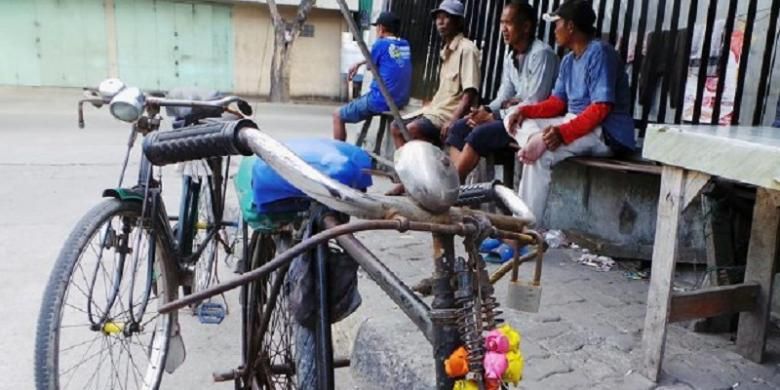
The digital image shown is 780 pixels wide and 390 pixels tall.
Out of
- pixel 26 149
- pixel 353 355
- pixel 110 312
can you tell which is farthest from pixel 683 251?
pixel 26 149

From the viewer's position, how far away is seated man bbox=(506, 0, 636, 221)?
360 cm

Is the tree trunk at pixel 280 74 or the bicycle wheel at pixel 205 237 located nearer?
the bicycle wheel at pixel 205 237

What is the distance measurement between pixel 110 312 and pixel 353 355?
966 mm

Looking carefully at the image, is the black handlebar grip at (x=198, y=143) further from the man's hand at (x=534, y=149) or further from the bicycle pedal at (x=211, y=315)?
the man's hand at (x=534, y=149)

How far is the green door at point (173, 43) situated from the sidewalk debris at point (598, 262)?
16642mm

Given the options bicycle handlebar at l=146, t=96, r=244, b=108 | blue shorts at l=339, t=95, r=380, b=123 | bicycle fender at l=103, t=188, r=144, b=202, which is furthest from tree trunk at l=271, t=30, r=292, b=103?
bicycle fender at l=103, t=188, r=144, b=202

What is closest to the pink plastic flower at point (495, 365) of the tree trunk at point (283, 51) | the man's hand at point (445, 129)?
the man's hand at point (445, 129)

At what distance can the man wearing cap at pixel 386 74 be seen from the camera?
A: 552cm

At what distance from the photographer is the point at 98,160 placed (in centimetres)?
784

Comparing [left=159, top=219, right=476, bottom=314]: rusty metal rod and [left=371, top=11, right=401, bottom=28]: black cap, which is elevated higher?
[left=371, top=11, right=401, bottom=28]: black cap

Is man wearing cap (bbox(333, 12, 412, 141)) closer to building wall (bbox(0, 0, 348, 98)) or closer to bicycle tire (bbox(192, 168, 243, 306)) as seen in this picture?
bicycle tire (bbox(192, 168, 243, 306))

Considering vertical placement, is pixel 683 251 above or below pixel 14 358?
above

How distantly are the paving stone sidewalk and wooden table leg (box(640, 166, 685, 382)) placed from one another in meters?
0.10

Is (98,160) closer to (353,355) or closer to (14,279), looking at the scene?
(14,279)
